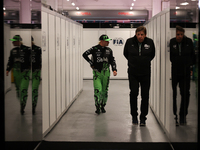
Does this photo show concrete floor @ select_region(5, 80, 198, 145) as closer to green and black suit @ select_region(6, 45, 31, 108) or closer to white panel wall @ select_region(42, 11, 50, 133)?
green and black suit @ select_region(6, 45, 31, 108)

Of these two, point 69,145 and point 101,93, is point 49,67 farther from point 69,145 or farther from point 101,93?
point 101,93

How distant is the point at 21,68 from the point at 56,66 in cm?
203

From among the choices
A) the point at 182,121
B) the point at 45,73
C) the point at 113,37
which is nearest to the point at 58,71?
the point at 45,73

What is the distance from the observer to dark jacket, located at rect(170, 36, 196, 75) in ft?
10.6

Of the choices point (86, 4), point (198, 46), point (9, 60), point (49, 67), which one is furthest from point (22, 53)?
point (86, 4)

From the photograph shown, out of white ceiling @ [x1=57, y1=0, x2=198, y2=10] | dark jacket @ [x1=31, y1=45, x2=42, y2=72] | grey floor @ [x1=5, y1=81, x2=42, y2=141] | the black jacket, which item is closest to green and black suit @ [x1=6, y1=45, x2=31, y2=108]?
→ grey floor @ [x1=5, y1=81, x2=42, y2=141]

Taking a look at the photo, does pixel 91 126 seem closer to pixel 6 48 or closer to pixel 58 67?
pixel 58 67

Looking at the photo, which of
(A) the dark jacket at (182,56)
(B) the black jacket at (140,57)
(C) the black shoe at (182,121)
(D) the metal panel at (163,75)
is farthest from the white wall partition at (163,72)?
(C) the black shoe at (182,121)

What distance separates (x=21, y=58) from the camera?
3408mm

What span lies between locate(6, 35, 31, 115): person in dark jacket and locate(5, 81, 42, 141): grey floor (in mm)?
117

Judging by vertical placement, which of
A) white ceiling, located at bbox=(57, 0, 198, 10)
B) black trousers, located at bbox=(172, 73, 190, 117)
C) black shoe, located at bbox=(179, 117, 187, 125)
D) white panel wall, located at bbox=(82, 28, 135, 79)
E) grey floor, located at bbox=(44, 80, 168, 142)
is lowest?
grey floor, located at bbox=(44, 80, 168, 142)

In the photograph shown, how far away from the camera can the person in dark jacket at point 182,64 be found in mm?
3329

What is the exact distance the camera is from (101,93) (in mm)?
6434

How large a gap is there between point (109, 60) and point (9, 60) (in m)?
3.41
